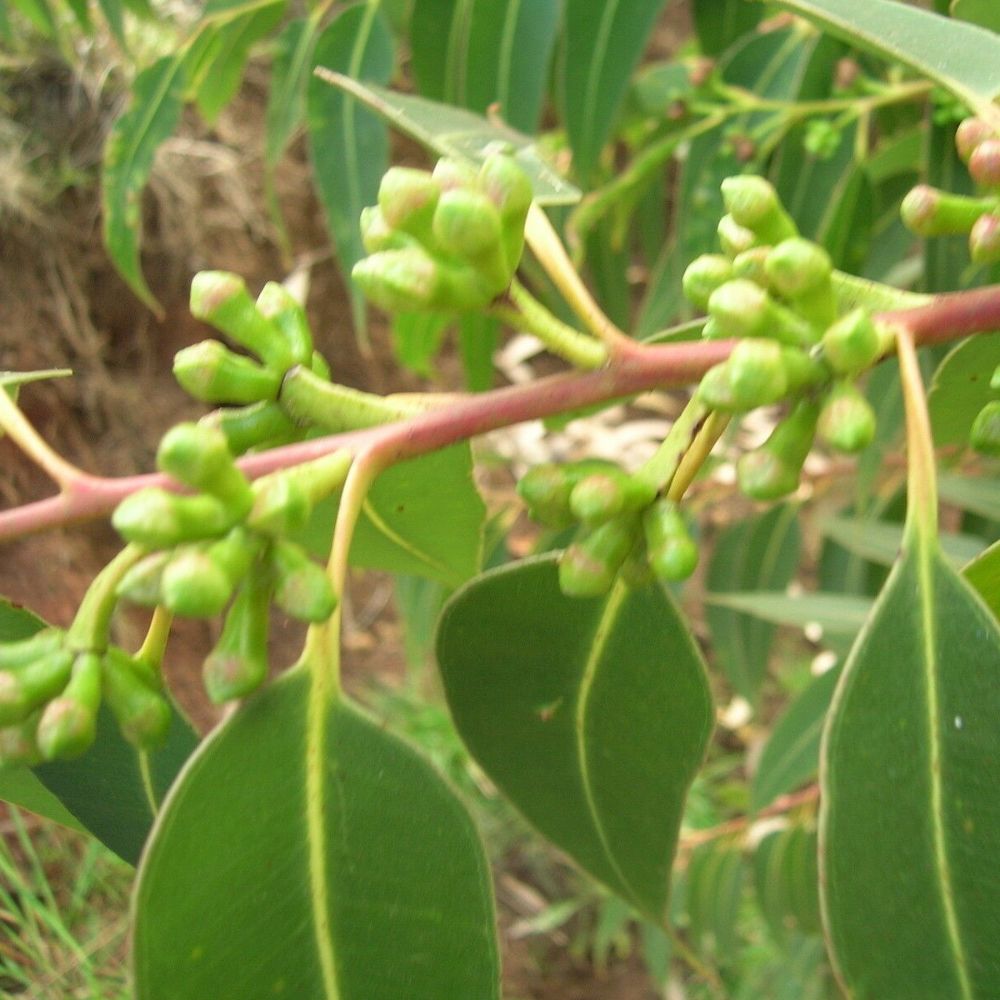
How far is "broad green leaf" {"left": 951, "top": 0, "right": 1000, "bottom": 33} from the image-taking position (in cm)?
73

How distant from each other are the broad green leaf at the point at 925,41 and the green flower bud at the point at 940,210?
0.08 metres

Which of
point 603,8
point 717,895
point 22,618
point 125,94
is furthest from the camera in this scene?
point 125,94

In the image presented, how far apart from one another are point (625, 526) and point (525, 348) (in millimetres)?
2578

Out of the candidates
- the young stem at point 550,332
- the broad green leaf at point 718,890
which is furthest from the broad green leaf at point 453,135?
the broad green leaf at point 718,890

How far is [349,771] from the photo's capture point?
541mm

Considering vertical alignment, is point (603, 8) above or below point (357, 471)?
above

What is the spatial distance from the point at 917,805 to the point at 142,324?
105 inches

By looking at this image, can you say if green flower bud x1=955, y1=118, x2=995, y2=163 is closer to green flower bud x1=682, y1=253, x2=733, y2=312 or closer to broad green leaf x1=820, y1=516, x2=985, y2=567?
green flower bud x1=682, y1=253, x2=733, y2=312

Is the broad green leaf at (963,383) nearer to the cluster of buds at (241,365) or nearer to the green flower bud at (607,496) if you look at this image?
the green flower bud at (607,496)

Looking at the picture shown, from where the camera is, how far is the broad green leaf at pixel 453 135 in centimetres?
64

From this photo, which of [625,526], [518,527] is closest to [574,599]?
[625,526]

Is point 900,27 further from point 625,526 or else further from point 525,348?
point 525,348

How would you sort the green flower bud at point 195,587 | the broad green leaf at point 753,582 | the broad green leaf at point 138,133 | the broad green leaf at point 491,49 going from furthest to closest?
the broad green leaf at point 753,582, the broad green leaf at point 138,133, the broad green leaf at point 491,49, the green flower bud at point 195,587

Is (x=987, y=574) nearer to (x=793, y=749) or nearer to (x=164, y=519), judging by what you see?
(x=164, y=519)
